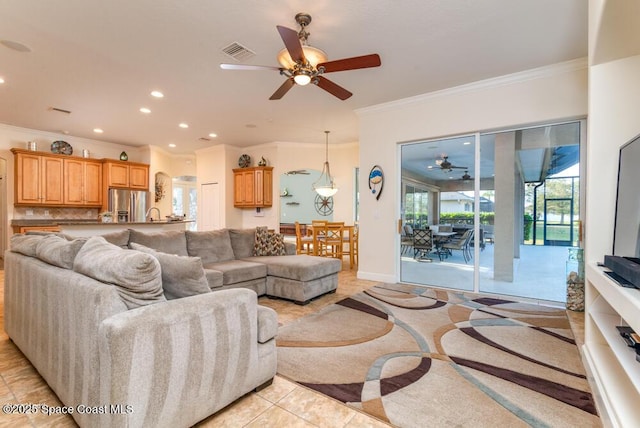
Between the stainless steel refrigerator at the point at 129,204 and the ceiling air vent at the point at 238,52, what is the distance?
5.17 m

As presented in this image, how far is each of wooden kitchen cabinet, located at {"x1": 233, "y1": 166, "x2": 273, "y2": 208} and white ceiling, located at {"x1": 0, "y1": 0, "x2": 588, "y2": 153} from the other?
235 centimetres

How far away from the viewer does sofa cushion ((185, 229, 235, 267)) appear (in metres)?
3.95

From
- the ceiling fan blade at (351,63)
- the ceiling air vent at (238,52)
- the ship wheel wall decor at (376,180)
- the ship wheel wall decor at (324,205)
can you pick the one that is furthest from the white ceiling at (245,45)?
the ship wheel wall decor at (324,205)

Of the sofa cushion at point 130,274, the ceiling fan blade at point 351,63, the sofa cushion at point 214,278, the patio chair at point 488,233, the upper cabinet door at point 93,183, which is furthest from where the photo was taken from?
the upper cabinet door at point 93,183

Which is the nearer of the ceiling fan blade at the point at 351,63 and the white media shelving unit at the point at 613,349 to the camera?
the white media shelving unit at the point at 613,349

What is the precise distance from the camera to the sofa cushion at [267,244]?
14.7ft

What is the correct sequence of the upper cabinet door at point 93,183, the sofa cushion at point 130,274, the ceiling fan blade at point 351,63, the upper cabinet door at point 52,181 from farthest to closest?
the upper cabinet door at point 93,183, the upper cabinet door at point 52,181, the ceiling fan blade at point 351,63, the sofa cushion at point 130,274

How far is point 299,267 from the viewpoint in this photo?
12.1 ft

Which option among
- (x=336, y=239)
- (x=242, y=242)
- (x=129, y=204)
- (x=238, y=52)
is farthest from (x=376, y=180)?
(x=129, y=204)

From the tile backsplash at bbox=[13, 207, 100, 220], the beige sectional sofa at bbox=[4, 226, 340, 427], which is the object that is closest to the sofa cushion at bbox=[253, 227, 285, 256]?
the beige sectional sofa at bbox=[4, 226, 340, 427]

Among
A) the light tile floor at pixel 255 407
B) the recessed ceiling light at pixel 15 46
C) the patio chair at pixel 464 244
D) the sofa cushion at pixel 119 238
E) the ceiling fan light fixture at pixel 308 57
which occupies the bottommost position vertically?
the light tile floor at pixel 255 407

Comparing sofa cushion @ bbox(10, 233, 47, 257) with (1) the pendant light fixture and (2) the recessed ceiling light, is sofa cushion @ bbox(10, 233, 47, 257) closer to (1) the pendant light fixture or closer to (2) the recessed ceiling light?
(2) the recessed ceiling light

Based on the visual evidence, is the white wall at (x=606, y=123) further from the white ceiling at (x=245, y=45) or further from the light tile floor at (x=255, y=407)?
Result: the light tile floor at (x=255, y=407)

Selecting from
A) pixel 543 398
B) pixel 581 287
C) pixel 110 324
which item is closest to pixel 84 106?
pixel 110 324
